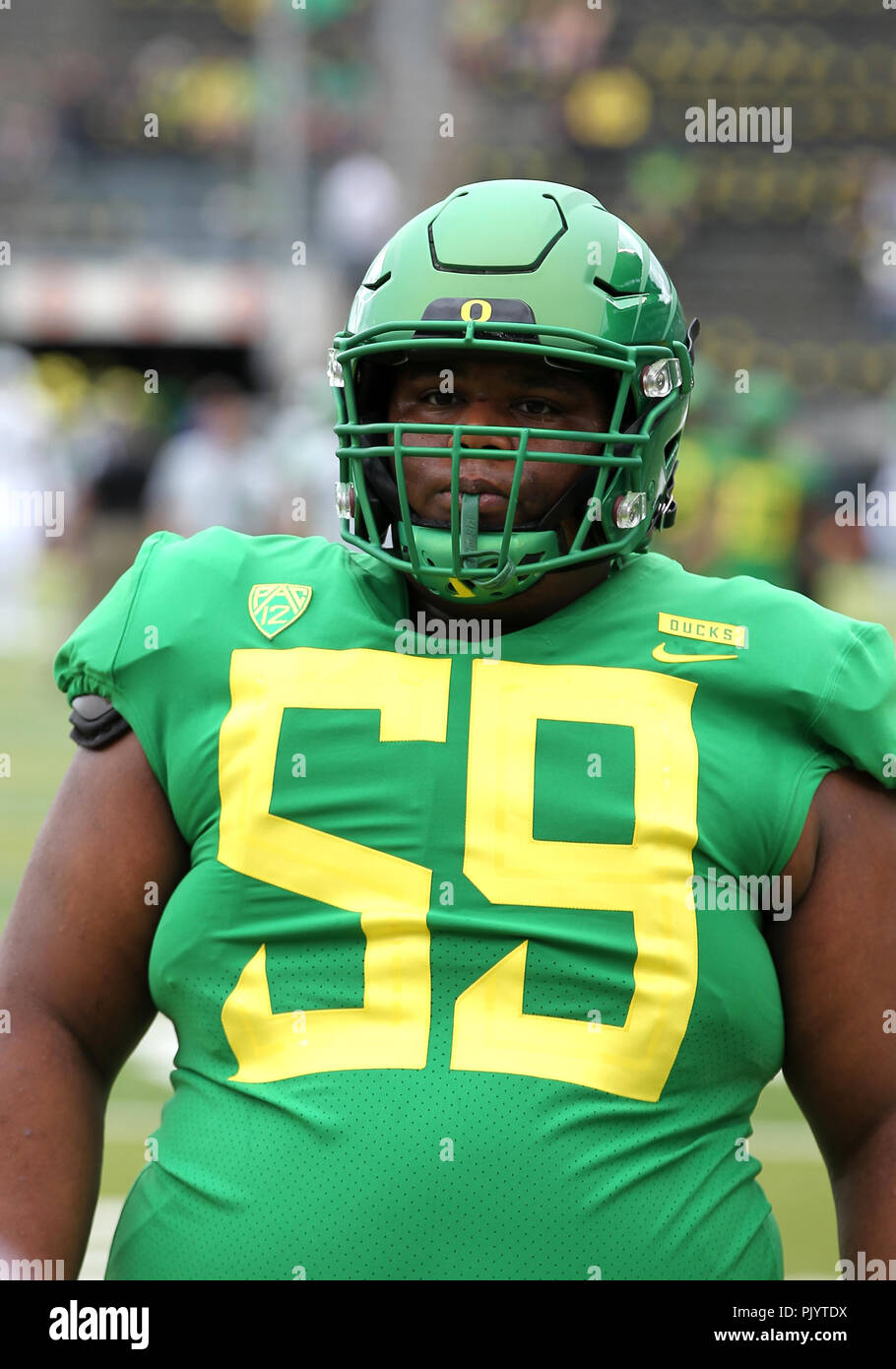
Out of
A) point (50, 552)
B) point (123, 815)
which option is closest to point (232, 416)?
point (50, 552)

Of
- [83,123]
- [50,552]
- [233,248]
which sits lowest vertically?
[50,552]

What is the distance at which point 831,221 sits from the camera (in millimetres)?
21391

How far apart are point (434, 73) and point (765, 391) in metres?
11.1

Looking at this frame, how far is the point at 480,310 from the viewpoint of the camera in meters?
2.05

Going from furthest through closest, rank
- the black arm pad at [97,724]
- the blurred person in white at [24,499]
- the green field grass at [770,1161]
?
the blurred person in white at [24,499]
the green field grass at [770,1161]
the black arm pad at [97,724]

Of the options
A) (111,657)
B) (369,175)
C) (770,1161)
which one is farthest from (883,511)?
(111,657)

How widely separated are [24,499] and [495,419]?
1605cm

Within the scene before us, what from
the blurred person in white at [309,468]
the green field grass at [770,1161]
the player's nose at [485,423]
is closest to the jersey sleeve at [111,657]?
the player's nose at [485,423]

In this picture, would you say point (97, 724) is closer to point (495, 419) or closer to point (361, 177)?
point (495, 419)

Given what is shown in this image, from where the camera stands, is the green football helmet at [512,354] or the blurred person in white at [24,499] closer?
the green football helmet at [512,354]

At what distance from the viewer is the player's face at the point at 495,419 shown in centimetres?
204

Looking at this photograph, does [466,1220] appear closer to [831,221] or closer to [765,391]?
[765,391]

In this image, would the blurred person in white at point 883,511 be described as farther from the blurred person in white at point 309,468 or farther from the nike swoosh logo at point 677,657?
the nike swoosh logo at point 677,657

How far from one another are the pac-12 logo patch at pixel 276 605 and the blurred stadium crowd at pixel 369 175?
55.6ft
